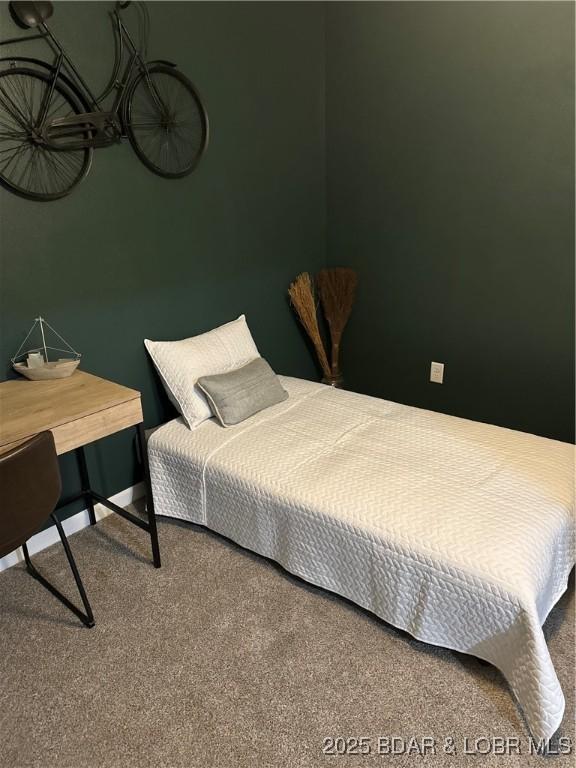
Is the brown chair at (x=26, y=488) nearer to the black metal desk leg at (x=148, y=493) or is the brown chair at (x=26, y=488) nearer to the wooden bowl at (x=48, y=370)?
the black metal desk leg at (x=148, y=493)

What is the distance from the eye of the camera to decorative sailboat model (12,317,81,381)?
2.05 m

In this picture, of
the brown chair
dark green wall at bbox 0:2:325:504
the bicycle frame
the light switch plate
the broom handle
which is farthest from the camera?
the broom handle

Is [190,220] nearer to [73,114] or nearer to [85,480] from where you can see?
[73,114]

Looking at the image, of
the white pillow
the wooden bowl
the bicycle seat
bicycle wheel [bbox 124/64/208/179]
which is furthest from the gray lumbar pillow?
the bicycle seat

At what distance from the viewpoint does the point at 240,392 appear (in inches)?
94.4

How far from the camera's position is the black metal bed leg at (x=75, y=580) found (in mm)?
1831

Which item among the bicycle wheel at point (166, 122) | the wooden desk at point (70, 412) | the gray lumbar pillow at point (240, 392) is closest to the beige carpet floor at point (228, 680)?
the wooden desk at point (70, 412)

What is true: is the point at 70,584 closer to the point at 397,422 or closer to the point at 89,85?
the point at 397,422

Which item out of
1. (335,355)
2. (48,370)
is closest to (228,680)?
(48,370)

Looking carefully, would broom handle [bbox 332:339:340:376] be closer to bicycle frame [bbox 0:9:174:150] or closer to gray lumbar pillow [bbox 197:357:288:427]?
gray lumbar pillow [bbox 197:357:288:427]

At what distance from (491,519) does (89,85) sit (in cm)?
215

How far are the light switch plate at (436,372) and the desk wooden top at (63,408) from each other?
5.76 feet

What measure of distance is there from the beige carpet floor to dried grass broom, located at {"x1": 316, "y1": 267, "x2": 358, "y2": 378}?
5.28ft

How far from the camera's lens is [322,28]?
9.77ft
